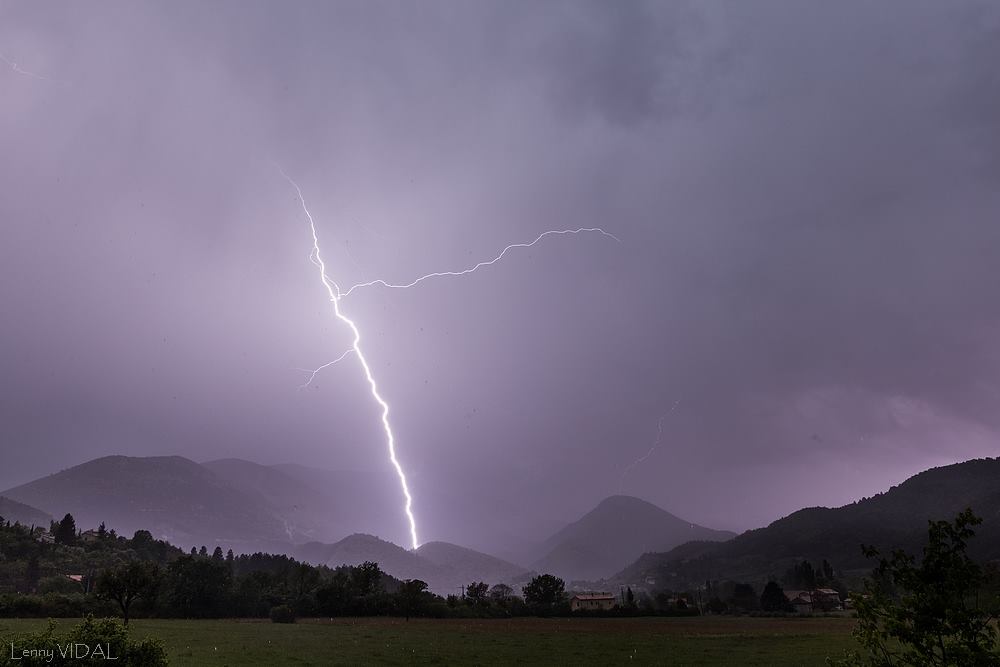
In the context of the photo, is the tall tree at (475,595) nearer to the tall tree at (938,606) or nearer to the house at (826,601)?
the house at (826,601)

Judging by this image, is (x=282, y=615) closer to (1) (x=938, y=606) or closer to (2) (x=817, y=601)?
(1) (x=938, y=606)

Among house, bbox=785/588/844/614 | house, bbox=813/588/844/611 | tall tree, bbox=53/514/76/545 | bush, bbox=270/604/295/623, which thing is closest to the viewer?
bush, bbox=270/604/295/623

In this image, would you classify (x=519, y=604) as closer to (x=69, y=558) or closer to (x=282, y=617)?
(x=282, y=617)

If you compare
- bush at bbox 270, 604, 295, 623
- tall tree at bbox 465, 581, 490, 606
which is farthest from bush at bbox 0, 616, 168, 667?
tall tree at bbox 465, 581, 490, 606

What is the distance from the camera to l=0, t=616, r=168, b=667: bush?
405 inches

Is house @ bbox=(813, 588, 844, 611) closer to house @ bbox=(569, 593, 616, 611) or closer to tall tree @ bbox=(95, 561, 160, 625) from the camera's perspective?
house @ bbox=(569, 593, 616, 611)

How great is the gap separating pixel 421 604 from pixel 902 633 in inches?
3503

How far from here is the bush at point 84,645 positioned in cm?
1028

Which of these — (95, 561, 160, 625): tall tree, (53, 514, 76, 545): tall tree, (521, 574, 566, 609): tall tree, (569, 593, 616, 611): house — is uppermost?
(53, 514, 76, 545): tall tree

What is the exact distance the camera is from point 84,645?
1050cm

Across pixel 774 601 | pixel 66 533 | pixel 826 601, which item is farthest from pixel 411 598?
pixel 66 533

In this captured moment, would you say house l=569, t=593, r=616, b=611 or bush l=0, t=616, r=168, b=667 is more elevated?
bush l=0, t=616, r=168, b=667

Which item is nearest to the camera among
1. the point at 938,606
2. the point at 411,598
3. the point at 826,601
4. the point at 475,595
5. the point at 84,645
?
the point at 938,606

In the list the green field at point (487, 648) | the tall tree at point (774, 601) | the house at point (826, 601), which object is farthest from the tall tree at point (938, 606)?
the house at point (826, 601)
